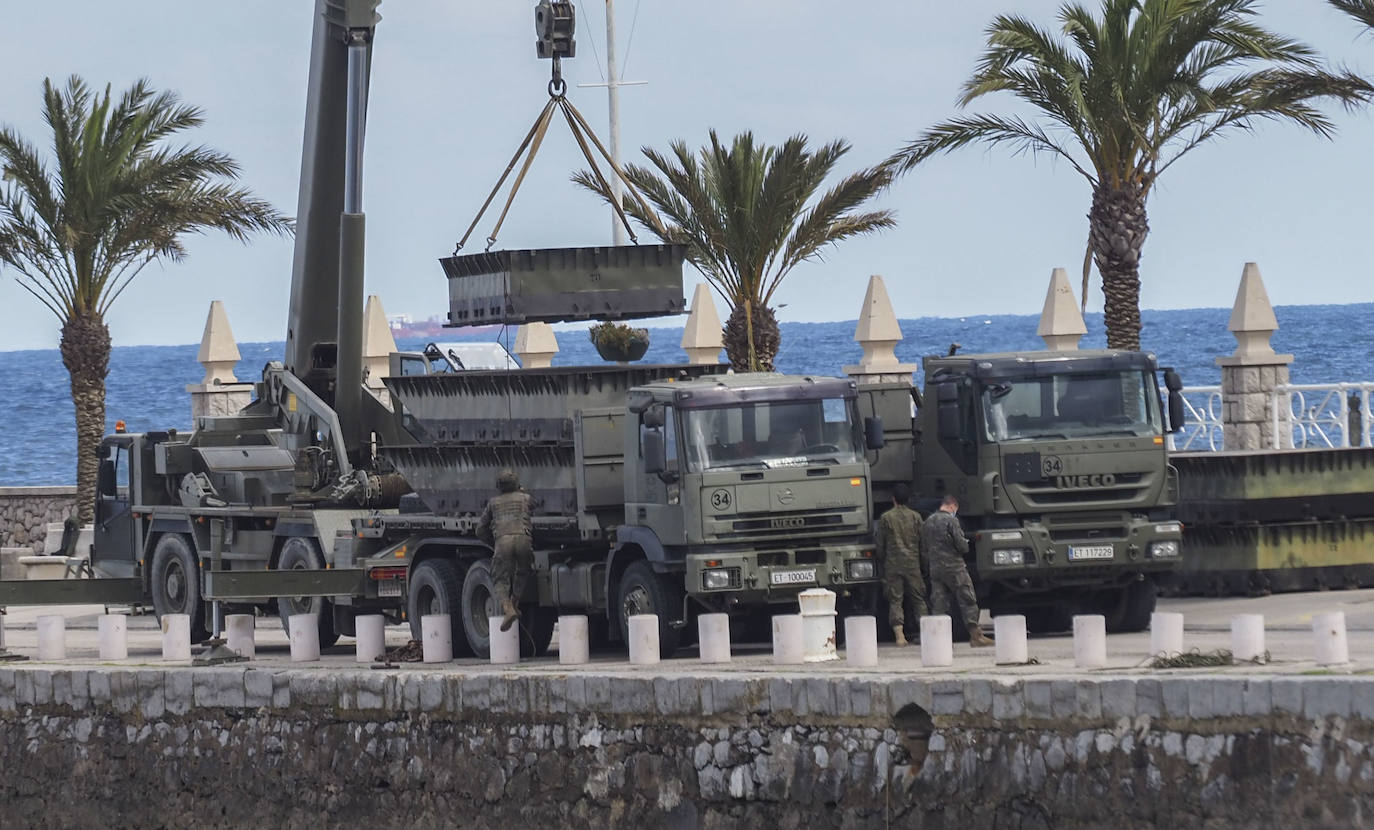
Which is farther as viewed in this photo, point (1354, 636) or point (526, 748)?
point (1354, 636)

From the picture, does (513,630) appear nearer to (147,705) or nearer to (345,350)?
(147,705)

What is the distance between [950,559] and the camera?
1830 centimetres

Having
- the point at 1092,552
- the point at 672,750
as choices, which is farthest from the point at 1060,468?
the point at 672,750

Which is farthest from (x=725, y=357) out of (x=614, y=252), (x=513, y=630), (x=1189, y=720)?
(x=1189, y=720)

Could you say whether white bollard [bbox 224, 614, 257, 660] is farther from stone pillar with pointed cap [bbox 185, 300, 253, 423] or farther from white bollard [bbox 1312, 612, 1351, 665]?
stone pillar with pointed cap [bbox 185, 300, 253, 423]

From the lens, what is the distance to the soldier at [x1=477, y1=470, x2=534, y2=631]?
62.7 feet

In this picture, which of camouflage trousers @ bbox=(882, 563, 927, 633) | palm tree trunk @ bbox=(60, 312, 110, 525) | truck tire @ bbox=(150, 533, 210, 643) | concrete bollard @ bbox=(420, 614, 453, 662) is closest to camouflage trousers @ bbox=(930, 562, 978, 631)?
camouflage trousers @ bbox=(882, 563, 927, 633)

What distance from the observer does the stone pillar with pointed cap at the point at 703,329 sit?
34.1m

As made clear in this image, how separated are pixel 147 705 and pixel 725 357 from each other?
19.1 m

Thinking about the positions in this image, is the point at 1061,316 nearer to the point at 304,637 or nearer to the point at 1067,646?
the point at 1067,646

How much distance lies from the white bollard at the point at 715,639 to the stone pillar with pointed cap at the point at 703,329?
16.9 metres

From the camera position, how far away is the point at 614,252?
21.4m

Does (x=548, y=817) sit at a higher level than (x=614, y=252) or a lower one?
lower

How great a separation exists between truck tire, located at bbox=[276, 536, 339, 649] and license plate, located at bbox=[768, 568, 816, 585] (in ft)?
19.7
